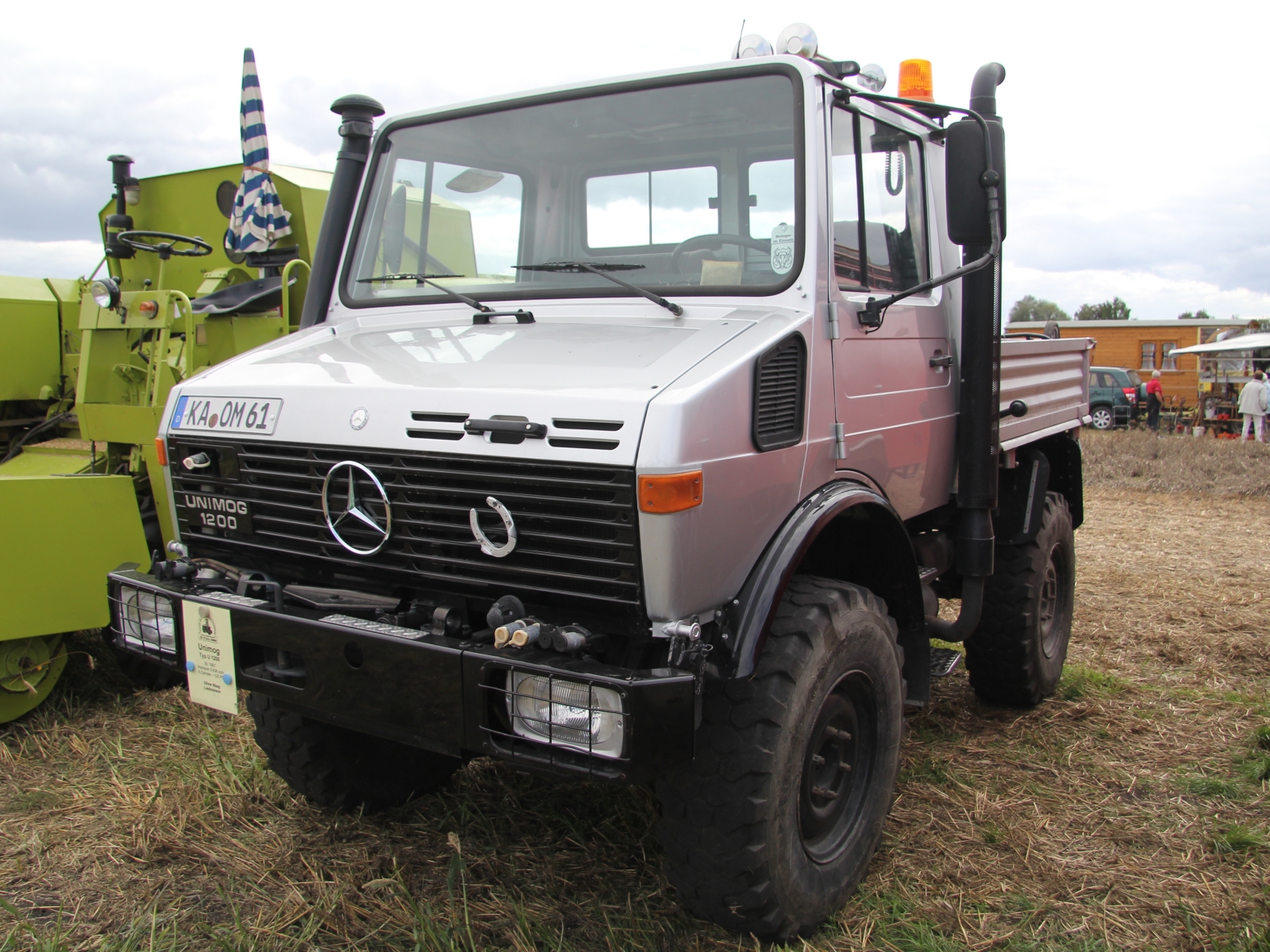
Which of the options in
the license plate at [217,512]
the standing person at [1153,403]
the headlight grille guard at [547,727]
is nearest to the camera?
the headlight grille guard at [547,727]

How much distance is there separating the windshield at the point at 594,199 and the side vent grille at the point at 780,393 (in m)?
0.26

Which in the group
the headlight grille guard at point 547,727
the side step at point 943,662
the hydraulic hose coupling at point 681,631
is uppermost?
the hydraulic hose coupling at point 681,631

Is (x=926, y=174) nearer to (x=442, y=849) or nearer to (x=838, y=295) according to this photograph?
(x=838, y=295)

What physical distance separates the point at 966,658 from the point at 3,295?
6043 millimetres

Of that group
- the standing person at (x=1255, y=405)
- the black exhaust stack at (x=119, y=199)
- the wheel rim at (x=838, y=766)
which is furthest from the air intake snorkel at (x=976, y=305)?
the standing person at (x=1255, y=405)

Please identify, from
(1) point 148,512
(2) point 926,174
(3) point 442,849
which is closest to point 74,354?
(1) point 148,512

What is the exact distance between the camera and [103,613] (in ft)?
13.2

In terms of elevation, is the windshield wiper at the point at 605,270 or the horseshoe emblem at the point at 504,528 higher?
the windshield wiper at the point at 605,270

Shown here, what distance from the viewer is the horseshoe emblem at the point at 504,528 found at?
225 centimetres

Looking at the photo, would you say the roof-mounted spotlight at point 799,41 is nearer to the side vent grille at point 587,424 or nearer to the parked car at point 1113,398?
the side vent grille at point 587,424

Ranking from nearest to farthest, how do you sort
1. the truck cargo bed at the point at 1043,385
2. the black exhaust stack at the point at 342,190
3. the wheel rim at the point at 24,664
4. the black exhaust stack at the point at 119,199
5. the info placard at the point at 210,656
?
the info placard at the point at 210,656, the black exhaust stack at the point at 342,190, the truck cargo bed at the point at 1043,385, the wheel rim at the point at 24,664, the black exhaust stack at the point at 119,199

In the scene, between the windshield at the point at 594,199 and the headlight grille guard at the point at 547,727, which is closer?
the headlight grille guard at the point at 547,727

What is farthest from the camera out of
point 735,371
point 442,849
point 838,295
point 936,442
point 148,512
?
point 148,512

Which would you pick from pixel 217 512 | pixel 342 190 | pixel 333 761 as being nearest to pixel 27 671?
pixel 333 761
